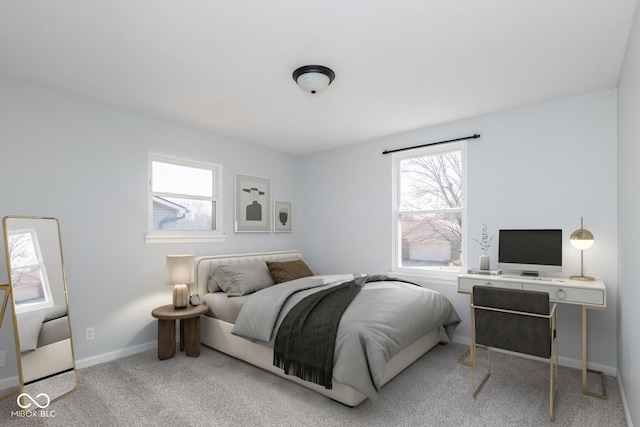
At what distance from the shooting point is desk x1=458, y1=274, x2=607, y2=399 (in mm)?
2660

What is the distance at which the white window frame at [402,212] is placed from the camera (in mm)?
3867

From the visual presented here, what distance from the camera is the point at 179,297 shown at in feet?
11.3

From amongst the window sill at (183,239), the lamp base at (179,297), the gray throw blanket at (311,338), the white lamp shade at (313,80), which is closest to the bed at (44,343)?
the lamp base at (179,297)

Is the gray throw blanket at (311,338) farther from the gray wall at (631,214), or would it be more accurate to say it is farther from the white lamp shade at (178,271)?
the gray wall at (631,214)

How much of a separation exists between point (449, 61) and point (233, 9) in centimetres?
155

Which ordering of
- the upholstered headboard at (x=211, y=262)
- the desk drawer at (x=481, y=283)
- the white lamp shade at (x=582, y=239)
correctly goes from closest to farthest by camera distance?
the white lamp shade at (x=582, y=239)
the desk drawer at (x=481, y=283)
the upholstered headboard at (x=211, y=262)

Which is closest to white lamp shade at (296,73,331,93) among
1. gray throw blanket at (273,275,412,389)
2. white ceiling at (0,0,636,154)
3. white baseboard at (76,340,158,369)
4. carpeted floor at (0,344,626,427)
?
white ceiling at (0,0,636,154)

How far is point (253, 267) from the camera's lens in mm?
4066

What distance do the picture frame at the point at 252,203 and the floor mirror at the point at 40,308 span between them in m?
2.04

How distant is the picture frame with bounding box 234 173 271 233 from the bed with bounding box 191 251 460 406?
52cm

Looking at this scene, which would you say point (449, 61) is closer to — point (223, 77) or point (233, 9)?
point (233, 9)

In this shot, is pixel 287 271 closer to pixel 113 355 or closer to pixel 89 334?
pixel 113 355

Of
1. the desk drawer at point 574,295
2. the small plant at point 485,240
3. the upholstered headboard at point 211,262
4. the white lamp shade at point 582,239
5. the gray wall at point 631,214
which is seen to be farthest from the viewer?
the upholstered headboard at point 211,262

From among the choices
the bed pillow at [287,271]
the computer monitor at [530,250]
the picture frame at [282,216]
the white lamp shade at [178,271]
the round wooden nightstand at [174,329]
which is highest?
the picture frame at [282,216]
